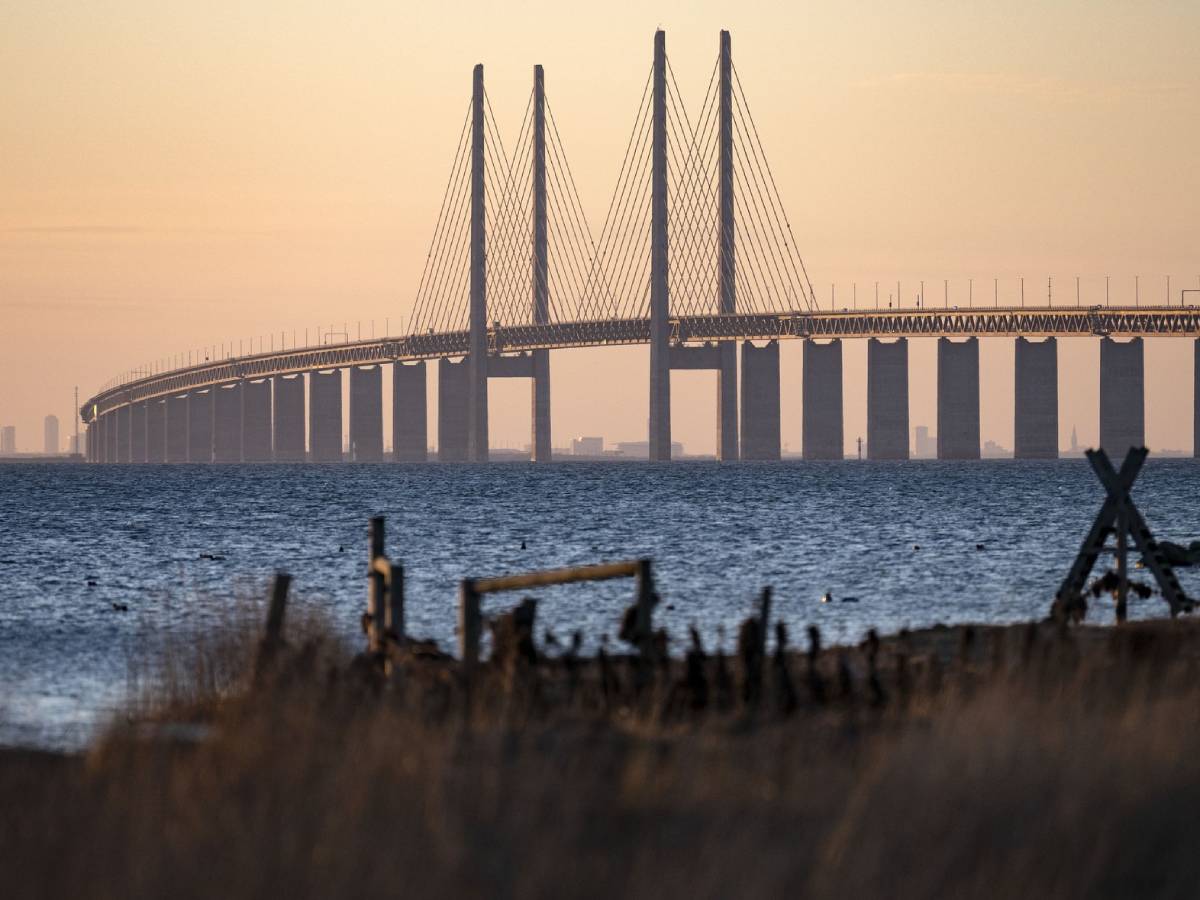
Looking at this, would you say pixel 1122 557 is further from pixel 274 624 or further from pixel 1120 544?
pixel 274 624

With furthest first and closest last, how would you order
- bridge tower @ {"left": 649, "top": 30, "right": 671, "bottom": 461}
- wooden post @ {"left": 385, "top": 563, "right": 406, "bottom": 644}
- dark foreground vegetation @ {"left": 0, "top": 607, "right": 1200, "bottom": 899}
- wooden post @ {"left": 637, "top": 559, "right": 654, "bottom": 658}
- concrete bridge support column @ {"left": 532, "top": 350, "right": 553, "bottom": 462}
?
concrete bridge support column @ {"left": 532, "top": 350, "right": 553, "bottom": 462} → bridge tower @ {"left": 649, "top": 30, "right": 671, "bottom": 461} → wooden post @ {"left": 385, "top": 563, "right": 406, "bottom": 644} → wooden post @ {"left": 637, "top": 559, "right": 654, "bottom": 658} → dark foreground vegetation @ {"left": 0, "top": 607, "right": 1200, "bottom": 899}

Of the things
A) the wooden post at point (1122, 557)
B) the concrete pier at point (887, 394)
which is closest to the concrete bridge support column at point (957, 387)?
the concrete pier at point (887, 394)

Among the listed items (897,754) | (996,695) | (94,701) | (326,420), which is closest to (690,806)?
(897,754)

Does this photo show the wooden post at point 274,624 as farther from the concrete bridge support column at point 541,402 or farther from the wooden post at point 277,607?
the concrete bridge support column at point 541,402

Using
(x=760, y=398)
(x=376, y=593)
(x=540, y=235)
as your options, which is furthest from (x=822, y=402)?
(x=376, y=593)

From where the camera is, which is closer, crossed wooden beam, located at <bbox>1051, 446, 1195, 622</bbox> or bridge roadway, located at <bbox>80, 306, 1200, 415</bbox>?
crossed wooden beam, located at <bbox>1051, 446, 1195, 622</bbox>

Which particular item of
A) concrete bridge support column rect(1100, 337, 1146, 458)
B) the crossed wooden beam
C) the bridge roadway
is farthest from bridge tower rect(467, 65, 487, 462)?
the crossed wooden beam

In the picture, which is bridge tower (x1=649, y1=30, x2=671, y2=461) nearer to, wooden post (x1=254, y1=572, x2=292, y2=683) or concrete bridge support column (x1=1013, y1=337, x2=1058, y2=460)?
concrete bridge support column (x1=1013, y1=337, x2=1058, y2=460)

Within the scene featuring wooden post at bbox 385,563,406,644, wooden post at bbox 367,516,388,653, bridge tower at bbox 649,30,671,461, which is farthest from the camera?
bridge tower at bbox 649,30,671,461

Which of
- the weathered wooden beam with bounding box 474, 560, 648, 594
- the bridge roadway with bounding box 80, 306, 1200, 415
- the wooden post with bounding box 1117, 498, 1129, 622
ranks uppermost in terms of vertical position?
the bridge roadway with bounding box 80, 306, 1200, 415
